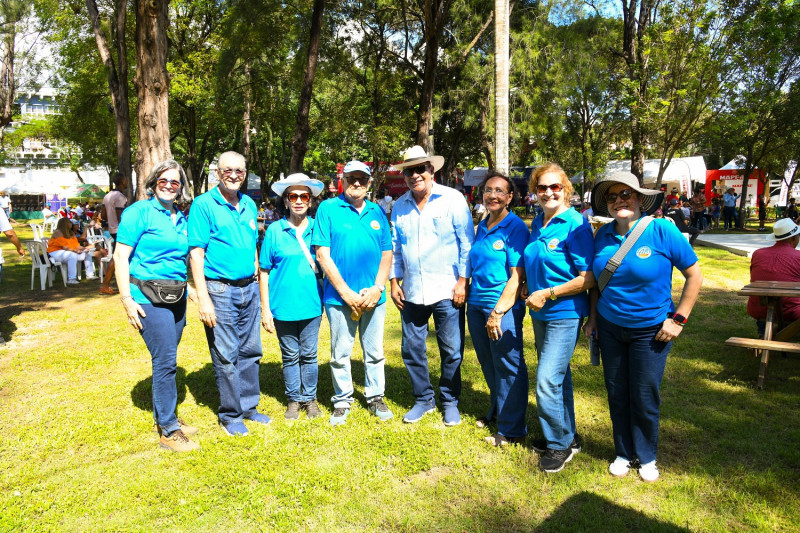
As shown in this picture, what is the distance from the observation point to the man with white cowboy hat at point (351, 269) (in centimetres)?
436

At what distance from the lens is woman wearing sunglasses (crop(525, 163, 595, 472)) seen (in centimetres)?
354

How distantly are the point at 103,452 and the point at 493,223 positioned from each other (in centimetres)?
332

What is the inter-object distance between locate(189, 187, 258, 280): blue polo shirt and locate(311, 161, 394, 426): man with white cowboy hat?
1.79ft

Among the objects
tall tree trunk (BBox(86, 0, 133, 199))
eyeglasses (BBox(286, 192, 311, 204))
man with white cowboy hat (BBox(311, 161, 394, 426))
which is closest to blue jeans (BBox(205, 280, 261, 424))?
man with white cowboy hat (BBox(311, 161, 394, 426))

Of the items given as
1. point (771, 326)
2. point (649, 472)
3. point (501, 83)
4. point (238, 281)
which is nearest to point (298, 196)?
point (238, 281)

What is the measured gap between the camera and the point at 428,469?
151 inches

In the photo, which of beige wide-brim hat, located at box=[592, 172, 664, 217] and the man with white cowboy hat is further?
the man with white cowboy hat

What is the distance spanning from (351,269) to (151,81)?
578 cm

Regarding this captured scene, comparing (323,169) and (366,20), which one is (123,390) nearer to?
(366,20)

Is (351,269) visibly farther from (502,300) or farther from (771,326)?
(771,326)

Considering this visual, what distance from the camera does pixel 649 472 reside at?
3.58 m

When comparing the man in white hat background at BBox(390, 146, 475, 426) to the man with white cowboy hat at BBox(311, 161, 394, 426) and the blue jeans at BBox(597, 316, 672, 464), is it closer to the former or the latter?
the man with white cowboy hat at BBox(311, 161, 394, 426)

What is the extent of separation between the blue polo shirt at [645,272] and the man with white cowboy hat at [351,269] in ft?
5.70

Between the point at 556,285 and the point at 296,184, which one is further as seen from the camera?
the point at 296,184
